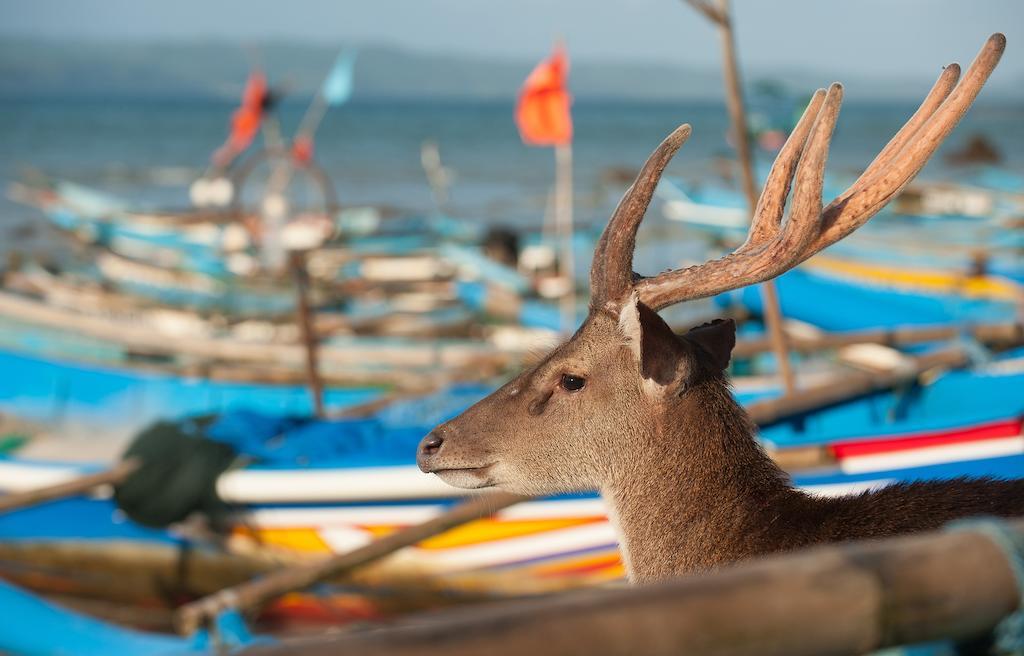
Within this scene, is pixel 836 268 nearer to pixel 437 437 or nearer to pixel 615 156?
pixel 437 437

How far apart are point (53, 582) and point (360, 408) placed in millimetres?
2341

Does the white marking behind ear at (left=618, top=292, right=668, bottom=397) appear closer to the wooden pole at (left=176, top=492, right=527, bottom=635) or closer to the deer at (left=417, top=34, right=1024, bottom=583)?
the deer at (left=417, top=34, right=1024, bottom=583)

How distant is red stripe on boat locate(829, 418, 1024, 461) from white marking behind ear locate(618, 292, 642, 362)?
136 inches

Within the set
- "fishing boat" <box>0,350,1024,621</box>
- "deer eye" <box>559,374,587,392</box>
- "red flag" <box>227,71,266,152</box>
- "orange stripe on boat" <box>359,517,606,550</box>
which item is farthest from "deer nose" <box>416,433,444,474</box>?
"red flag" <box>227,71,266,152</box>

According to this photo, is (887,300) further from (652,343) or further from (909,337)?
(652,343)

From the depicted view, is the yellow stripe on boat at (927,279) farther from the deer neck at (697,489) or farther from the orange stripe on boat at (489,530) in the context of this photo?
the deer neck at (697,489)

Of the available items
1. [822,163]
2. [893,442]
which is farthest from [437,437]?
[893,442]

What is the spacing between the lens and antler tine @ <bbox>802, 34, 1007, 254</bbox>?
2600 millimetres

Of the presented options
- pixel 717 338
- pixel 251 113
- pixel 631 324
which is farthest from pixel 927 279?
pixel 631 324

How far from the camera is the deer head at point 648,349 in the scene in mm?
2756

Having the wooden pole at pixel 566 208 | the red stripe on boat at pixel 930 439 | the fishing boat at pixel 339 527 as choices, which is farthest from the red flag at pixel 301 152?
the red stripe on boat at pixel 930 439

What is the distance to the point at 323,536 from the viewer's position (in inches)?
273

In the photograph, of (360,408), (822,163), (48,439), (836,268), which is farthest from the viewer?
(836,268)

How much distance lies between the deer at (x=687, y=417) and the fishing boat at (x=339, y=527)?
10.8 feet
